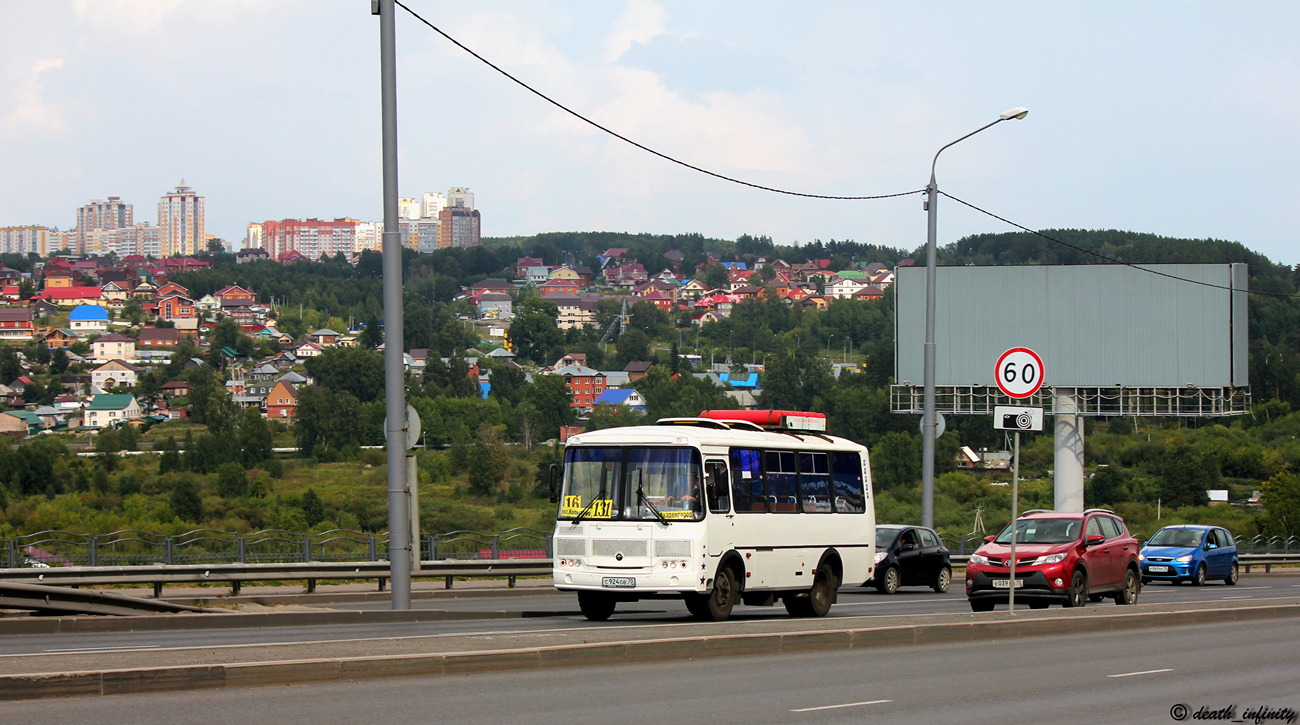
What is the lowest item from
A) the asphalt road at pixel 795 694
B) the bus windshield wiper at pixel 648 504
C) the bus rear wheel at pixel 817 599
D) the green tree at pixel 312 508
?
the green tree at pixel 312 508

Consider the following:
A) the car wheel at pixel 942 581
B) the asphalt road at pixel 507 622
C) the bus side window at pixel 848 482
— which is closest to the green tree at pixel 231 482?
the asphalt road at pixel 507 622

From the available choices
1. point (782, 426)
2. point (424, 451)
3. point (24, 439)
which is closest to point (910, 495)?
point (424, 451)

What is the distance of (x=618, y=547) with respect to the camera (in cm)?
1884

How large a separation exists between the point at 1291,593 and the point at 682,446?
19.2 meters

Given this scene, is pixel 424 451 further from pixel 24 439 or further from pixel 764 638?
pixel 764 638

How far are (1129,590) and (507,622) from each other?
11.2 metres

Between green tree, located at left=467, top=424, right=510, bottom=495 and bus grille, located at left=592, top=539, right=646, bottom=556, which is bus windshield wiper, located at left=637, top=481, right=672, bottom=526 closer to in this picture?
bus grille, located at left=592, top=539, right=646, bottom=556

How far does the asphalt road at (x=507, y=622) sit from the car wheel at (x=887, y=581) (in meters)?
0.19

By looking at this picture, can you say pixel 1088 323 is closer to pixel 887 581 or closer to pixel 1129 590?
pixel 887 581

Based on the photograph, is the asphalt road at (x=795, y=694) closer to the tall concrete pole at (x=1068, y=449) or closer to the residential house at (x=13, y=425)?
the tall concrete pole at (x=1068, y=449)

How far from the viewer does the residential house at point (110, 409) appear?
611ft

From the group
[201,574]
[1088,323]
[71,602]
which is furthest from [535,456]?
[71,602]

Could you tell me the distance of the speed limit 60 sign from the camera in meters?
19.0

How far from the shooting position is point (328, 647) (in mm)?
13578
